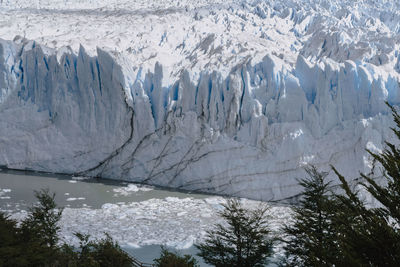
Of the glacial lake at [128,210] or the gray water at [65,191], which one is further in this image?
the gray water at [65,191]

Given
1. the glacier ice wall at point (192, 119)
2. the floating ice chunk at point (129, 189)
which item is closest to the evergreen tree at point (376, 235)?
the glacier ice wall at point (192, 119)

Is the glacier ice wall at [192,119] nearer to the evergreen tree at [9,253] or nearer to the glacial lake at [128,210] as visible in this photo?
the glacial lake at [128,210]

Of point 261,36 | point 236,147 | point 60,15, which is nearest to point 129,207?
point 236,147

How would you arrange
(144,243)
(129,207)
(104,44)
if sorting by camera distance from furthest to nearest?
(104,44), (129,207), (144,243)

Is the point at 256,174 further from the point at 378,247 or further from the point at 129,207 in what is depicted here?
the point at 378,247

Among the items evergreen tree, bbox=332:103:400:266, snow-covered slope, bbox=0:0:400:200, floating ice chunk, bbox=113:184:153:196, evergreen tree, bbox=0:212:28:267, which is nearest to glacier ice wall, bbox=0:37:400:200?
snow-covered slope, bbox=0:0:400:200

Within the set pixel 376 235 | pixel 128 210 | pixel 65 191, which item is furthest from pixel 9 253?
pixel 65 191
